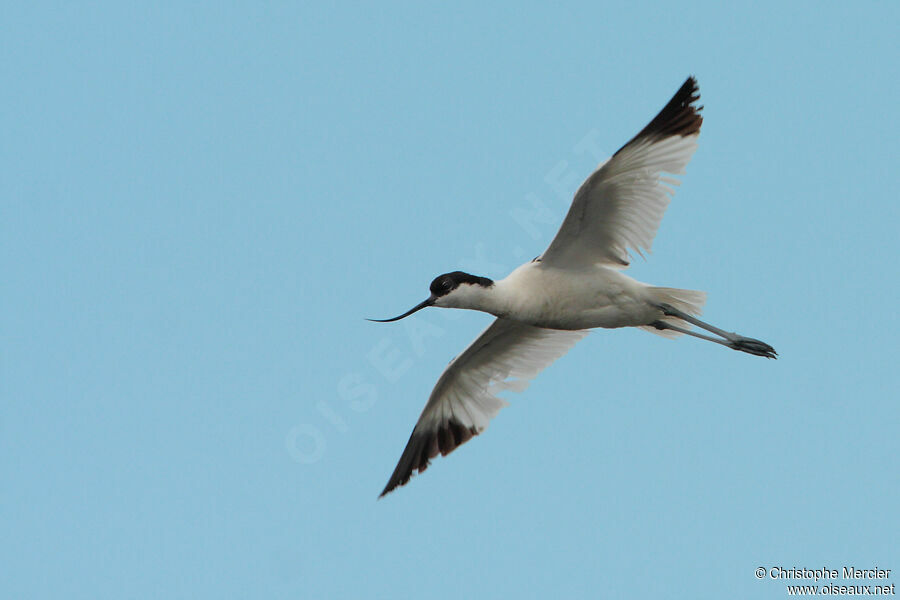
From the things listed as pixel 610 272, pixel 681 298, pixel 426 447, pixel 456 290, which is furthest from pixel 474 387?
pixel 681 298

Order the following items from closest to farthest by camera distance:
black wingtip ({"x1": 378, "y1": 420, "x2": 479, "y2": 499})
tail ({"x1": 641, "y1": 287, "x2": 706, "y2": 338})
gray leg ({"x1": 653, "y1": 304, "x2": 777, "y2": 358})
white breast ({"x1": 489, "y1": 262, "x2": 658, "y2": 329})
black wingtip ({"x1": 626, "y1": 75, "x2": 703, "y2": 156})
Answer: black wingtip ({"x1": 626, "y1": 75, "x2": 703, "y2": 156}) < white breast ({"x1": 489, "y1": 262, "x2": 658, "y2": 329}) < tail ({"x1": 641, "y1": 287, "x2": 706, "y2": 338}) < gray leg ({"x1": 653, "y1": 304, "x2": 777, "y2": 358}) < black wingtip ({"x1": 378, "y1": 420, "x2": 479, "y2": 499})

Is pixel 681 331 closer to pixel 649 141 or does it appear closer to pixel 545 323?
pixel 545 323

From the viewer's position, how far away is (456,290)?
9.98 metres

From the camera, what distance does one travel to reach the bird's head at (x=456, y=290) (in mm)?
9906

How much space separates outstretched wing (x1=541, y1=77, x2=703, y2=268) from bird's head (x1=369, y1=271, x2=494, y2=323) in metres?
0.66

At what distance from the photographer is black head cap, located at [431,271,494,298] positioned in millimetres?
9914

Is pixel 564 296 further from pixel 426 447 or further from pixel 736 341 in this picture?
pixel 426 447

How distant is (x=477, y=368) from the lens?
11547 millimetres

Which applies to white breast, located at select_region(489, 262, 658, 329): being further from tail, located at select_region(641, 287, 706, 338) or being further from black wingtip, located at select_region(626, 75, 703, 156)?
black wingtip, located at select_region(626, 75, 703, 156)

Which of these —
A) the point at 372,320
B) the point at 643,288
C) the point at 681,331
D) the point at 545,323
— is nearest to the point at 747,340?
the point at 681,331

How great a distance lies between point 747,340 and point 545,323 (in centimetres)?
208

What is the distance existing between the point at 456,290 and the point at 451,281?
99 millimetres

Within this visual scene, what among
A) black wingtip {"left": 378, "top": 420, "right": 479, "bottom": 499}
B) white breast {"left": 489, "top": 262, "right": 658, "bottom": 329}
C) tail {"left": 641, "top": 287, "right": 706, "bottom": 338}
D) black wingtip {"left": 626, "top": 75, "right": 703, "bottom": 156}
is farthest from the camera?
black wingtip {"left": 378, "top": 420, "right": 479, "bottom": 499}

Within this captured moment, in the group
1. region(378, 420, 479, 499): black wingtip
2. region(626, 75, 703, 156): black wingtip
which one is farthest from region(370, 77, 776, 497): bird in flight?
region(378, 420, 479, 499): black wingtip
